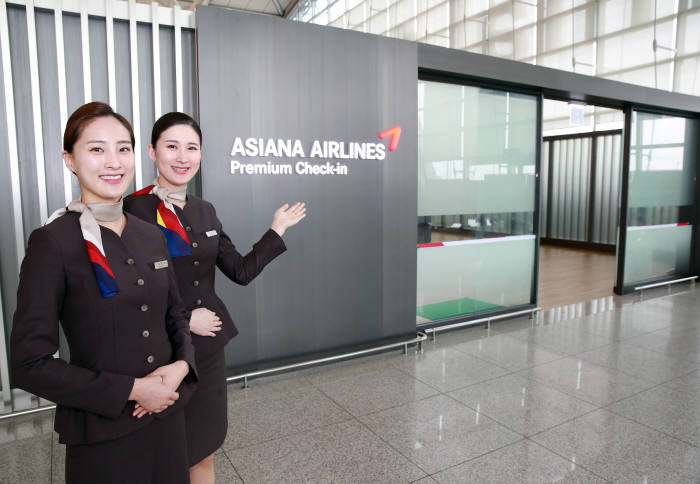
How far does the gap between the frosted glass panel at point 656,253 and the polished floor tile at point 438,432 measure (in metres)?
5.15

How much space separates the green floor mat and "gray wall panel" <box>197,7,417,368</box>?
1.71 feet

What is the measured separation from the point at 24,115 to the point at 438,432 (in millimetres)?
3505

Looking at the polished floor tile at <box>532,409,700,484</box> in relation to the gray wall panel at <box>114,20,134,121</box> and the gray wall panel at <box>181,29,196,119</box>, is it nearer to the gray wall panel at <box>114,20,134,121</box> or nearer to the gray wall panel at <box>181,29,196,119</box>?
the gray wall panel at <box>181,29,196,119</box>

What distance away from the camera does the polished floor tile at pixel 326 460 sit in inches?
104

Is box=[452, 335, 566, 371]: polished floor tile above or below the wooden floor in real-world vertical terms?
below

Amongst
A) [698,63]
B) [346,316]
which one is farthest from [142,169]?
[698,63]

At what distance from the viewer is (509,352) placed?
15.3ft

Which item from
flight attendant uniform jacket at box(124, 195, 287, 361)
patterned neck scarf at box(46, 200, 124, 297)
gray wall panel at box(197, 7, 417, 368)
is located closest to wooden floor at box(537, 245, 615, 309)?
gray wall panel at box(197, 7, 417, 368)

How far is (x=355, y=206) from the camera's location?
433cm

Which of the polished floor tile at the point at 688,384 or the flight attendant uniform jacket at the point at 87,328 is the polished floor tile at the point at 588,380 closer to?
the polished floor tile at the point at 688,384

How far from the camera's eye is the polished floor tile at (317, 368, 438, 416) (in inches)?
139

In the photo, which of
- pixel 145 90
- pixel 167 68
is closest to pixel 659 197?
pixel 167 68

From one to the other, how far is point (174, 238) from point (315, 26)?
2.84 meters

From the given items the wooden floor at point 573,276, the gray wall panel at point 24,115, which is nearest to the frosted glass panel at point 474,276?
the wooden floor at point 573,276
